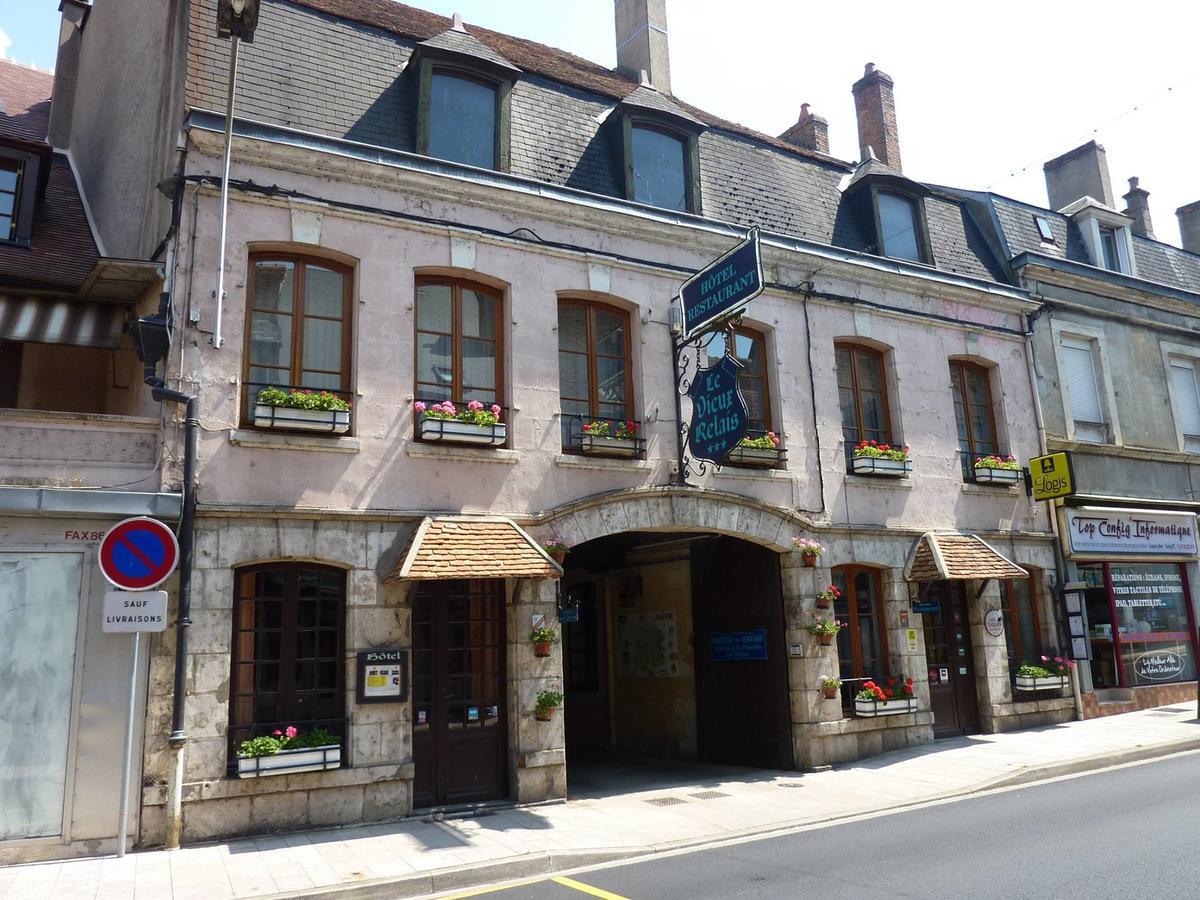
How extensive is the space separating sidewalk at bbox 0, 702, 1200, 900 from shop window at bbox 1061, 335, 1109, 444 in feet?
17.6

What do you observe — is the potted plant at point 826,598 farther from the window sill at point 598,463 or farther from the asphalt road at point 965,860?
the asphalt road at point 965,860

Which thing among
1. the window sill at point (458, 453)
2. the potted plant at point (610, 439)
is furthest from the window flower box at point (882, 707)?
the window sill at point (458, 453)

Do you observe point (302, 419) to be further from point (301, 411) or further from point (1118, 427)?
point (1118, 427)

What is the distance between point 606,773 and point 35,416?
335 inches

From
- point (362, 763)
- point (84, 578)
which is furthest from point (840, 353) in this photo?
point (84, 578)

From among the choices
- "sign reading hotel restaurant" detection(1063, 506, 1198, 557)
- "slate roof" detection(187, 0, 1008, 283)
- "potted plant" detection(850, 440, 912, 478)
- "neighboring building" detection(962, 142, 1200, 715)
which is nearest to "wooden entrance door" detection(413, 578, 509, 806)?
"slate roof" detection(187, 0, 1008, 283)

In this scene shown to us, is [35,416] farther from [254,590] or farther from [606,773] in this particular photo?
[606,773]

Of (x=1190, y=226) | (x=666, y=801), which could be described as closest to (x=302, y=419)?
(x=666, y=801)

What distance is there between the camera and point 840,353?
46.6 ft

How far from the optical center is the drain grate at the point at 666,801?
10352mm

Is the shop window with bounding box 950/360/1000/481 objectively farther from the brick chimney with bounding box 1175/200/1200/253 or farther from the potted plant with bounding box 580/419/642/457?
the brick chimney with bounding box 1175/200/1200/253

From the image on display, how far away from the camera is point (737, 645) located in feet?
43.2

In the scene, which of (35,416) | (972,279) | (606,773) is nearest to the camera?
(35,416)

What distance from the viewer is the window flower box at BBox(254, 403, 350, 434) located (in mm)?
9469
